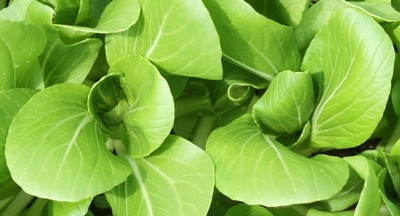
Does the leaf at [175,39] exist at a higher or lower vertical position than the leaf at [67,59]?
higher

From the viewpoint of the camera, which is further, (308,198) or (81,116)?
(81,116)

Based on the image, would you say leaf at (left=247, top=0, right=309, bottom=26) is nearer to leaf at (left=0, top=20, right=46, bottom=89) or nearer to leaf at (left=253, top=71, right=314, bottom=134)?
leaf at (left=253, top=71, right=314, bottom=134)

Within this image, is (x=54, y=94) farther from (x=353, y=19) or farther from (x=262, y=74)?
(x=353, y=19)

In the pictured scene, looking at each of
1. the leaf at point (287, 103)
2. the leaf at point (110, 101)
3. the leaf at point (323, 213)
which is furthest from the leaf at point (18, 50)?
the leaf at point (323, 213)

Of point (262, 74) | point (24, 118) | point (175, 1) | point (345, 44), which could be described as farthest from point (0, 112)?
point (345, 44)

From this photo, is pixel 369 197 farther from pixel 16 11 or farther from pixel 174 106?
pixel 16 11

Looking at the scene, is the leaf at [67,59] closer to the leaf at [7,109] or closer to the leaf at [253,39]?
the leaf at [7,109]

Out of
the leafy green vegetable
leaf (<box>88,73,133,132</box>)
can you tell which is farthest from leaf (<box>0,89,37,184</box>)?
leaf (<box>88,73,133,132</box>)
